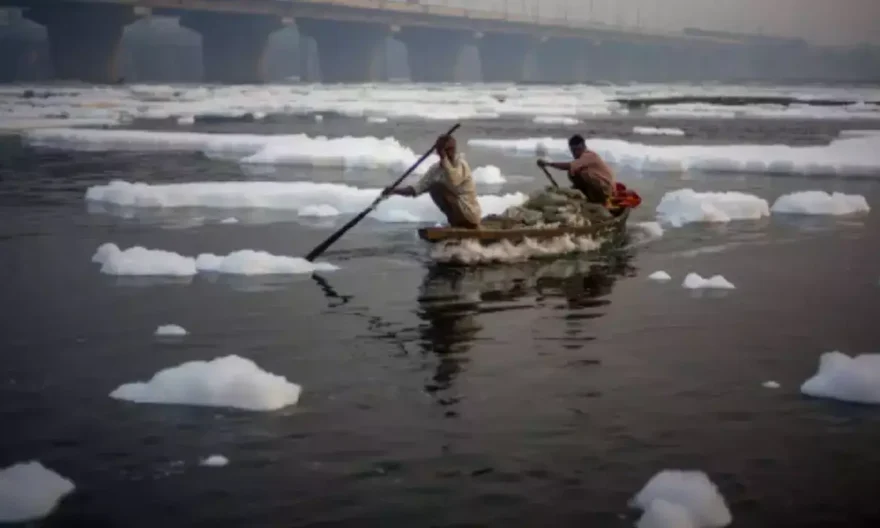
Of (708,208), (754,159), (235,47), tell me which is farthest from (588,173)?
(235,47)

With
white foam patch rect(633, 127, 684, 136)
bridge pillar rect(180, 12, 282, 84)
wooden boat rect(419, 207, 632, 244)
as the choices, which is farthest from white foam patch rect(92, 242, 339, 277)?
bridge pillar rect(180, 12, 282, 84)

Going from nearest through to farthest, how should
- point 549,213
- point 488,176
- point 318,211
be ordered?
point 549,213
point 318,211
point 488,176

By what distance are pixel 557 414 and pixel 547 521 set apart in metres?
1.58

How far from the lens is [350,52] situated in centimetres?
9562

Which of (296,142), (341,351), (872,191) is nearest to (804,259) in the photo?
(341,351)

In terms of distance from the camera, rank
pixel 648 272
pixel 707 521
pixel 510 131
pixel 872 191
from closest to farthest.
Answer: pixel 707 521 < pixel 648 272 < pixel 872 191 < pixel 510 131

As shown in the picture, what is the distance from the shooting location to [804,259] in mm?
12562

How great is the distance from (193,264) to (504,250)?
319 cm

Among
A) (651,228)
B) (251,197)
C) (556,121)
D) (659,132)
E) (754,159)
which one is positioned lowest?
(651,228)

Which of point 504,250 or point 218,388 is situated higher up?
point 504,250

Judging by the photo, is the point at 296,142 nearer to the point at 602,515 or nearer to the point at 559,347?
the point at 559,347

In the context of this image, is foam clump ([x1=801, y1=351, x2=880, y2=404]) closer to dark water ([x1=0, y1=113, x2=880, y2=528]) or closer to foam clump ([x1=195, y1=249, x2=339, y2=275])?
dark water ([x1=0, y1=113, x2=880, y2=528])

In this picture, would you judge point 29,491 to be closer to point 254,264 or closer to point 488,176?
point 254,264

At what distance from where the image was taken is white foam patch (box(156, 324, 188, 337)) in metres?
8.95
